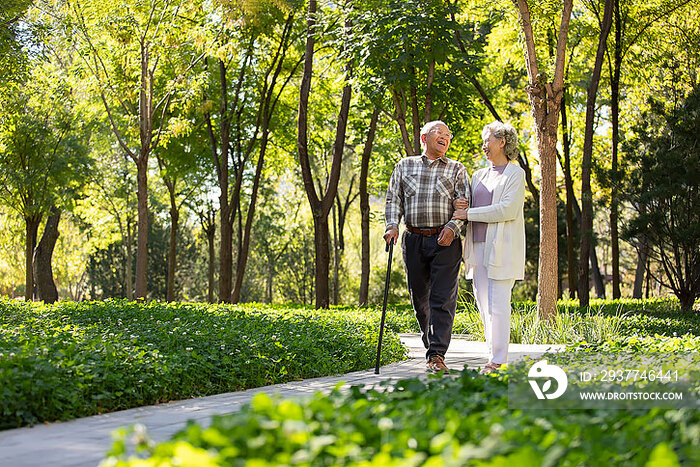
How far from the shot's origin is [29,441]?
3531 mm

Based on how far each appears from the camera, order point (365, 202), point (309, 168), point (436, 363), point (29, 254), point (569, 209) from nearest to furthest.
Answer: point (436, 363) < point (309, 168) < point (569, 209) < point (365, 202) < point (29, 254)

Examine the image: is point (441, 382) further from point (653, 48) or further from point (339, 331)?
point (653, 48)

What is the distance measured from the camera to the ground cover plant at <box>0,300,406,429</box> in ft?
13.9

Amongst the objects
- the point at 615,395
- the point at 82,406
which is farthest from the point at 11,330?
the point at 615,395

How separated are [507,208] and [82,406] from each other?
11.9 feet

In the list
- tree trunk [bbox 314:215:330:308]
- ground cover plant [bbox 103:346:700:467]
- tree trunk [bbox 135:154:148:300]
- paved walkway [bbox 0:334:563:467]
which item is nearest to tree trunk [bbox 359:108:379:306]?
tree trunk [bbox 314:215:330:308]

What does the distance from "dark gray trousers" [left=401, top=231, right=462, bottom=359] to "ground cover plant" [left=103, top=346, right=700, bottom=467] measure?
125 inches

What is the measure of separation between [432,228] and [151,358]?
105 inches

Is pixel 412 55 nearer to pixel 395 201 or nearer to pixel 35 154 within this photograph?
pixel 395 201

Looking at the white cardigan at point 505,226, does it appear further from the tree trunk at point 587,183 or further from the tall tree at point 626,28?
the tall tree at point 626,28

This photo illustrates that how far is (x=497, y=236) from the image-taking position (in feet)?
A: 19.7

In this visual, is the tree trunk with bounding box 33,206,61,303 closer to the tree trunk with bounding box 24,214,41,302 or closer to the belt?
the tree trunk with bounding box 24,214,41,302
